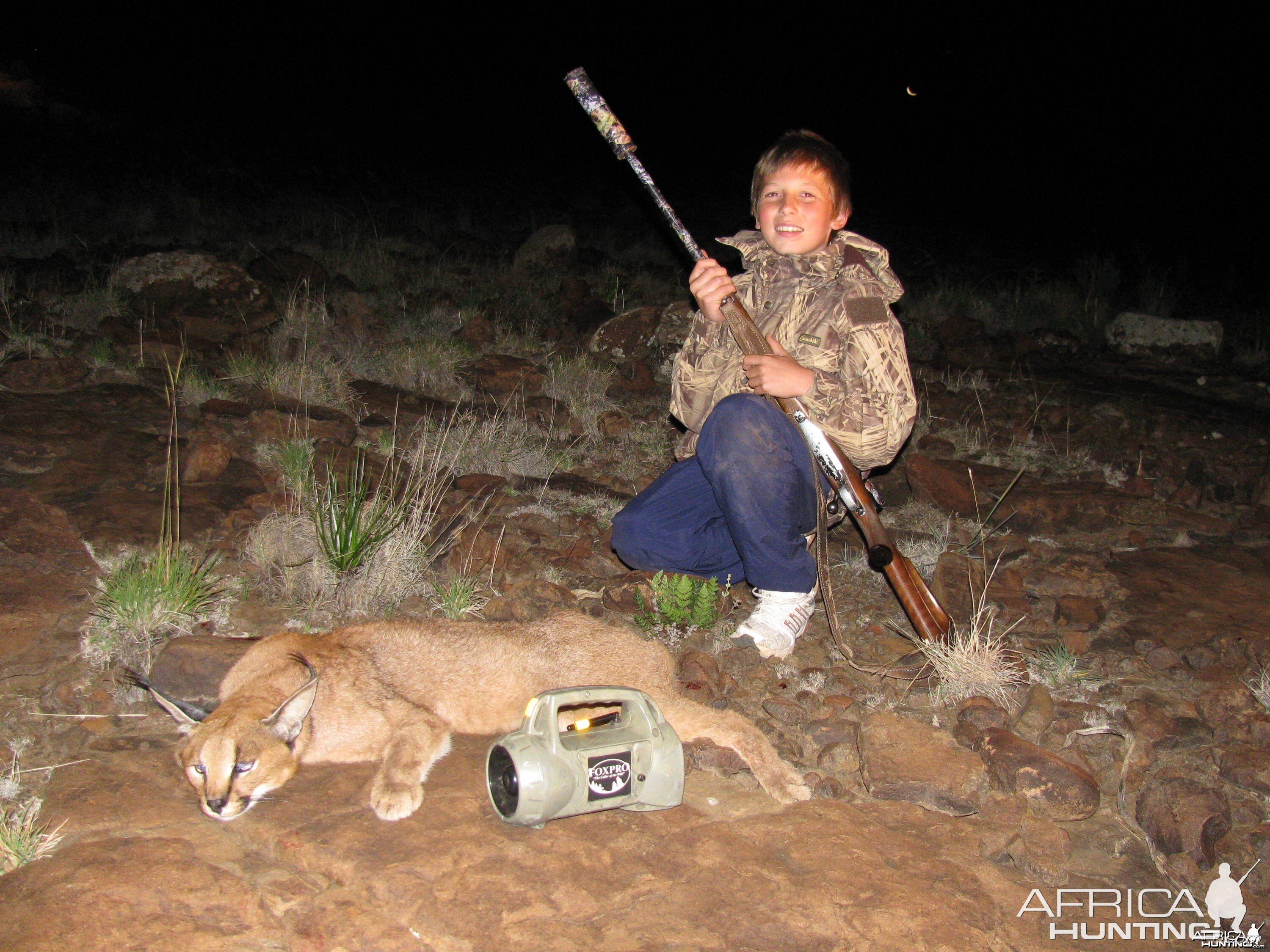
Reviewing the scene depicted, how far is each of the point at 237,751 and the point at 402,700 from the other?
1.98 feet

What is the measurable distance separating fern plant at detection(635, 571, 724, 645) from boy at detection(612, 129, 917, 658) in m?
0.18

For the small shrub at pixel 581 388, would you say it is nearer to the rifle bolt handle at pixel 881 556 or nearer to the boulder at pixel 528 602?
the boulder at pixel 528 602

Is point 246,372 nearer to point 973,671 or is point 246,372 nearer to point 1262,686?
→ point 973,671

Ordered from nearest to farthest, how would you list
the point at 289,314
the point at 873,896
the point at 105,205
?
the point at 873,896 → the point at 289,314 → the point at 105,205

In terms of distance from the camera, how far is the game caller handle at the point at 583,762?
256cm

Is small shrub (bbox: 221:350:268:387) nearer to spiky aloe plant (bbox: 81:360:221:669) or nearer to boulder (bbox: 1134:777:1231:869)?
spiky aloe plant (bbox: 81:360:221:669)

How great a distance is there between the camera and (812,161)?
3.88 metres

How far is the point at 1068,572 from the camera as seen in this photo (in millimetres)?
4625

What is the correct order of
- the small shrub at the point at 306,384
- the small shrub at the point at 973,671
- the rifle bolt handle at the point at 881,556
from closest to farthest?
the small shrub at the point at 973,671 → the rifle bolt handle at the point at 881,556 → the small shrub at the point at 306,384

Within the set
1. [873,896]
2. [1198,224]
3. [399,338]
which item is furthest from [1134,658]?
[1198,224]

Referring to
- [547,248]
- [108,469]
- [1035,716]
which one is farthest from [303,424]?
[547,248]

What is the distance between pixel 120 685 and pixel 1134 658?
4134mm

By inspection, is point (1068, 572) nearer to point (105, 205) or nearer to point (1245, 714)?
point (1245, 714)

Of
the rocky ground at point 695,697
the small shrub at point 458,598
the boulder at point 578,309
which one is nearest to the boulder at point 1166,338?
the rocky ground at point 695,697
